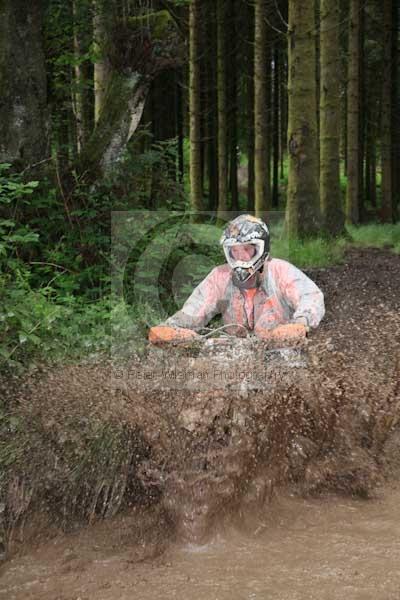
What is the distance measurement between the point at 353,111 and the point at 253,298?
50.1 feet

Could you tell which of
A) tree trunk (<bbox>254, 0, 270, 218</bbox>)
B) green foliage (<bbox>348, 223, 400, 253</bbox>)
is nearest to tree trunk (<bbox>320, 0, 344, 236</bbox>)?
green foliage (<bbox>348, 223, 400, 253</bbox>)

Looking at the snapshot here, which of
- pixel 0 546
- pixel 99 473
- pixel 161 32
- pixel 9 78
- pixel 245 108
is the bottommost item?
pixel 0 546

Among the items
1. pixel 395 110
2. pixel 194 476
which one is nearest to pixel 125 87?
pixel 194 476

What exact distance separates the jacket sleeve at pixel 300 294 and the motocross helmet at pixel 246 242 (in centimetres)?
32

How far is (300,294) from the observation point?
549 centimetres

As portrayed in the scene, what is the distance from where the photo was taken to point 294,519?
4902 millimetres

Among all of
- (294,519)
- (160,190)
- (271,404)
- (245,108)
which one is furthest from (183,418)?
(245,108)

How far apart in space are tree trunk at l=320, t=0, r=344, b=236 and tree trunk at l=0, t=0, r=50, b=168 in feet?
25.3

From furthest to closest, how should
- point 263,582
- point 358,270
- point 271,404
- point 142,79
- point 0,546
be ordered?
1. point 358,270
2. point 142,79
3. point 271,404
4. point 0,546
5. point 263,582

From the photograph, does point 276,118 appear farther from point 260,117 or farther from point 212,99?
point 260,117

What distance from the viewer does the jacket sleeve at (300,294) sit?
5.31 meters

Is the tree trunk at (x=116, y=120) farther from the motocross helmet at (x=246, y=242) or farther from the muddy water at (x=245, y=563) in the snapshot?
the muddy water at (x=245, y=563)

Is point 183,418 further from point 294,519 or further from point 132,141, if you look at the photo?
point 132,141

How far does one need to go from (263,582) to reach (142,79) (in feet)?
22.7
